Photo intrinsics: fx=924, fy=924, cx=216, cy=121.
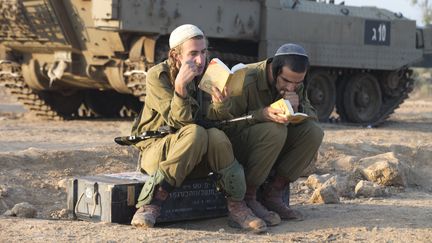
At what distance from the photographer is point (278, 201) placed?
589 cm

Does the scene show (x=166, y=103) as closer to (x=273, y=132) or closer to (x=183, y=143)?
(x=183, y=143)

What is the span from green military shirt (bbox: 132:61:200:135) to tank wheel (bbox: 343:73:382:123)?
11429 mm

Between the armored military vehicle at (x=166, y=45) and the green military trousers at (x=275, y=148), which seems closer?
the green military trousers at (x=275, y=148)

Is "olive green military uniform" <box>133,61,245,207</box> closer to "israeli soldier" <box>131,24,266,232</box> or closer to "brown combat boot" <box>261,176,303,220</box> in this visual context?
"israeli soldier" <box>131,24,266,232</box>

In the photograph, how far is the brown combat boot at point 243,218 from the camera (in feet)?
17.6

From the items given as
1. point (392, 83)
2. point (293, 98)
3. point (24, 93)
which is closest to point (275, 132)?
point (293, 98)

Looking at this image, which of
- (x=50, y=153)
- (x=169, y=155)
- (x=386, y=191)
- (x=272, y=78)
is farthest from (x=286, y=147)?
(x=50, y=153)

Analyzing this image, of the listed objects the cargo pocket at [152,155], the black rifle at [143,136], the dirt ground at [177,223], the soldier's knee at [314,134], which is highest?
the soldier's knee at [314,134]

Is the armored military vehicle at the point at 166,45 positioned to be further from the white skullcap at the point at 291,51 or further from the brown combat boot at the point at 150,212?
the brown combat boot at the point at 150,212

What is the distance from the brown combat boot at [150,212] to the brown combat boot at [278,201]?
0.81 meters

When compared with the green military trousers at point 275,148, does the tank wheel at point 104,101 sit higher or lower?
lower

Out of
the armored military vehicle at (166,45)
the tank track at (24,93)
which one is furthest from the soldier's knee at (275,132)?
the tank track at (24,93)

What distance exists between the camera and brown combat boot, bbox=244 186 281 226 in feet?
18.5

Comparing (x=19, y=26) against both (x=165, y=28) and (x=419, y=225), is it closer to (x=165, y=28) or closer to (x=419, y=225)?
(x=165, y=28)
